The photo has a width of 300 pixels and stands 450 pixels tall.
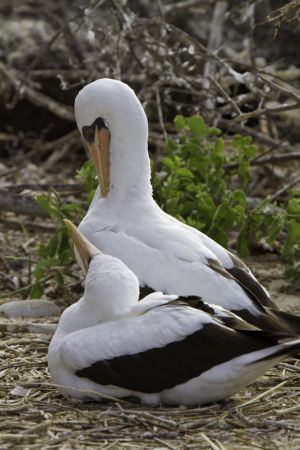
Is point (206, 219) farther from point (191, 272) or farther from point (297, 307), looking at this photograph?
point (191, 272)

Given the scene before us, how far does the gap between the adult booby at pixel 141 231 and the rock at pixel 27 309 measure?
3.08 feet

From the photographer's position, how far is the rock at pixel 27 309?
765 centimetres

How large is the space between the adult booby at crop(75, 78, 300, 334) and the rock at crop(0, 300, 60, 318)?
94 centimetres

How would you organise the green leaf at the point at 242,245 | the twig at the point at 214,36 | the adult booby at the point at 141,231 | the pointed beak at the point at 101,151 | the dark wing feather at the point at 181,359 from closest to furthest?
the dark wing feather at the point at 181,359 → the adult booby at the point at 141,231 → the pointed beak at the point at 101,151 → the green leaf at the point at 242,245 → the twig at the point at 214,36

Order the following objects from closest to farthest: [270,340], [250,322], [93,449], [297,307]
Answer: [93,449], [270,340], [250,322], [297,307]

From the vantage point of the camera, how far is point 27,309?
7.66 metres

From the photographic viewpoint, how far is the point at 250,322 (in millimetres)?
5930

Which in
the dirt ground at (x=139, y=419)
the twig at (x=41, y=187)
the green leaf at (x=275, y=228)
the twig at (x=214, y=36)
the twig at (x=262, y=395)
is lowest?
the dirt ground at (x=139, y=419)

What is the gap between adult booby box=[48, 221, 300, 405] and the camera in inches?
207

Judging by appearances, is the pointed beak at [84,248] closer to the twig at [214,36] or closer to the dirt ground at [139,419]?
A: the dirt ground at [139,419]

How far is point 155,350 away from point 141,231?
1.38m

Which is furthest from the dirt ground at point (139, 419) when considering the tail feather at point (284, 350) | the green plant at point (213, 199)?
the green plant at point (213, 199)

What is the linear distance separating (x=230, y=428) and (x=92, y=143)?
2.68 m

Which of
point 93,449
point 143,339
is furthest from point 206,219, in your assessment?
point 93,449
